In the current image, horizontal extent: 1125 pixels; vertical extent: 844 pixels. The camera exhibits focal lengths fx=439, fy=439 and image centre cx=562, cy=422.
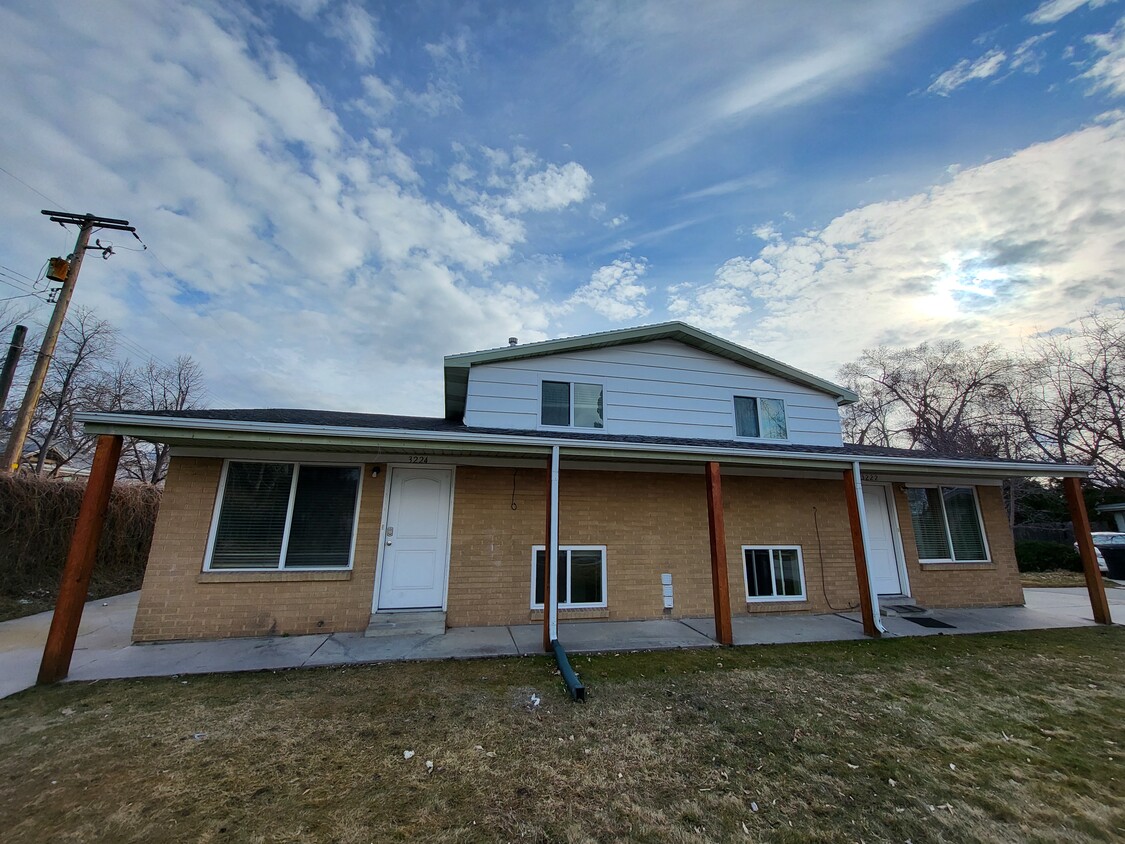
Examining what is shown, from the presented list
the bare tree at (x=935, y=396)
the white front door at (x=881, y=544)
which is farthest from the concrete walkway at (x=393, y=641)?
the bare tree at (x=935, y=396)

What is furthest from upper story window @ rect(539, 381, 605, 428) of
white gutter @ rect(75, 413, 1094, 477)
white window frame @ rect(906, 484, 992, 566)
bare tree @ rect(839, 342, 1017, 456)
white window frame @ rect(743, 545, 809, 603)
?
bare tree @ rect(839, 342, 1017, 456)

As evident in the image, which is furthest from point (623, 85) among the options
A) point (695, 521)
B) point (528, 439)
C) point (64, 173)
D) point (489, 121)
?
point (64, 173)

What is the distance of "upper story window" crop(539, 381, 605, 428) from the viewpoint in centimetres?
780

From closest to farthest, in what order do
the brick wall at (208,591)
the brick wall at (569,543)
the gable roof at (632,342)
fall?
the brick wall at (208,591) < the brick wall at (569,543) < the gable roof at (632,342)

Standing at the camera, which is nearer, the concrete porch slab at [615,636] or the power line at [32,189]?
the concrete porch slab at [615,636]

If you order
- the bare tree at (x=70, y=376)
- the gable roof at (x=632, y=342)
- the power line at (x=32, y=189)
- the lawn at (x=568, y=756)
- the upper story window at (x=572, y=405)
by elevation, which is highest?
the power line at (x=32, y=189)

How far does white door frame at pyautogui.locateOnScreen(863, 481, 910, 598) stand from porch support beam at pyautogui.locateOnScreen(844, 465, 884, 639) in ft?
6.48

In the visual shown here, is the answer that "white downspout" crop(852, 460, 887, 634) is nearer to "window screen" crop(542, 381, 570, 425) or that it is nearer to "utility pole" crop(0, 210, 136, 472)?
"window screen" crop(542, 381, 570, 425)

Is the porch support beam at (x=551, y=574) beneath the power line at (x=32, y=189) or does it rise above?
beneath

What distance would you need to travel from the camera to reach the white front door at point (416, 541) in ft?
21.5

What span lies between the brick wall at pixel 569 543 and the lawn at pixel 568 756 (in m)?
1.57

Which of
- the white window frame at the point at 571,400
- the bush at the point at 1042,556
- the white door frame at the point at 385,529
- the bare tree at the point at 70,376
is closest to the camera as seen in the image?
the white door frame at the point at 385,529

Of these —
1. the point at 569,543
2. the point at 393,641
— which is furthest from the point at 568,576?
the point at 393,641

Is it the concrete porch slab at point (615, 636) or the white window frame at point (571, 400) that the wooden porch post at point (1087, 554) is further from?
the white window frame at point (571, 400)
